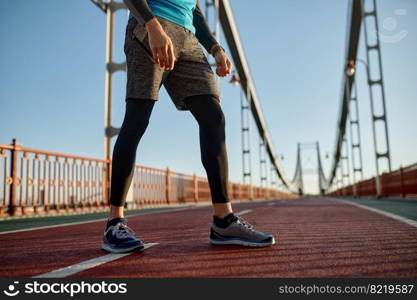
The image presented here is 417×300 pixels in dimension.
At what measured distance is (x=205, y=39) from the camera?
2506mm

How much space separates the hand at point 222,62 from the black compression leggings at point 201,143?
0.34 metres

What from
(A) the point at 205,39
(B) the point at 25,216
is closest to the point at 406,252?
(A) the point at 205,39

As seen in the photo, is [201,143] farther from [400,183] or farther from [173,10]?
[400,183]

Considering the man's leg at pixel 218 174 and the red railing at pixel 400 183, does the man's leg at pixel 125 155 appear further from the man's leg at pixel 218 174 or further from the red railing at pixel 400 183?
the red railing at pixel 400 183

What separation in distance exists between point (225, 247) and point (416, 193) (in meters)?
8.67

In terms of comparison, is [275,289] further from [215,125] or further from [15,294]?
[215,125]

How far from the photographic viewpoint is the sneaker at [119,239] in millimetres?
1795

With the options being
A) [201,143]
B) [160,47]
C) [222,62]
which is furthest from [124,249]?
[222,62]

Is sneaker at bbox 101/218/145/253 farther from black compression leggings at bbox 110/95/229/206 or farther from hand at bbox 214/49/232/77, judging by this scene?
hand at bbox 214/49/232/77

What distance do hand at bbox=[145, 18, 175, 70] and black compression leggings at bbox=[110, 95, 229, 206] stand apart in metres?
0.24

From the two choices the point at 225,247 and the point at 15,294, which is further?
the point at 225,247

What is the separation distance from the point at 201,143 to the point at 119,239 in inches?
28.1

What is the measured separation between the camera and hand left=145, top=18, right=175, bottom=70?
187cm

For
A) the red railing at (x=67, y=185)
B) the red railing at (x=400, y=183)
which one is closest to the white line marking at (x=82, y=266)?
the red railing at (x=67, y=185)
